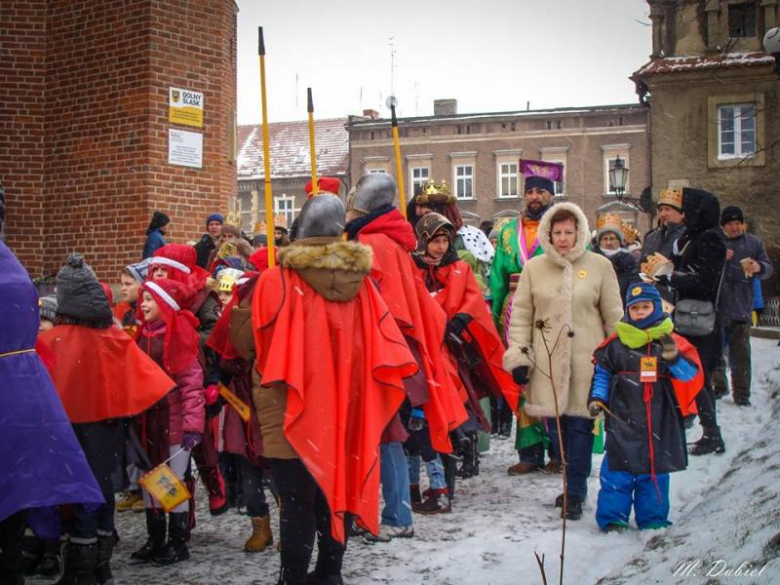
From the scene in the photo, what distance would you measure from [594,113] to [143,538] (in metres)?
45.0

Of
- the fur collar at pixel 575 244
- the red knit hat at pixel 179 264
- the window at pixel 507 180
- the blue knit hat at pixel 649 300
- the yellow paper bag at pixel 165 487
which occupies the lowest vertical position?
the yellow paper bag at pixel 165 487

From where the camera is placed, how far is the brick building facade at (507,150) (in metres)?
48.0

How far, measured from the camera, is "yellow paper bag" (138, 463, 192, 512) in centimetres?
520

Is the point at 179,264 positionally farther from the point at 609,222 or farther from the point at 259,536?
the point at 609,222

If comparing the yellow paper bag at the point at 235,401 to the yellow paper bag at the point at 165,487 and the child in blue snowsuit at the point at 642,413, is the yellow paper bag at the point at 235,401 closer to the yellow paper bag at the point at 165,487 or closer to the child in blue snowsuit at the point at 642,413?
the yellow paper bag at the point at 165,487

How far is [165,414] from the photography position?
5488mm

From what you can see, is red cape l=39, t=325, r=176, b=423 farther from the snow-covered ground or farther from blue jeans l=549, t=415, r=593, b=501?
blue jeans l=549, t=415, r=593, b=501

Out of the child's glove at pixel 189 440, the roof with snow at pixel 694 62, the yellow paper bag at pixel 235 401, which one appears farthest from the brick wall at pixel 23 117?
the roof with snow at pixel 694 62

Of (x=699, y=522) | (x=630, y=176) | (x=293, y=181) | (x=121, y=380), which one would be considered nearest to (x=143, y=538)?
(x=121, y=380)

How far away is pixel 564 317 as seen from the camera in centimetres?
656

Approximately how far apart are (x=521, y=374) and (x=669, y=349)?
1.03 meters

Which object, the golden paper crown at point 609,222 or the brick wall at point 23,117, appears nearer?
the golden paper crown at point 609,222

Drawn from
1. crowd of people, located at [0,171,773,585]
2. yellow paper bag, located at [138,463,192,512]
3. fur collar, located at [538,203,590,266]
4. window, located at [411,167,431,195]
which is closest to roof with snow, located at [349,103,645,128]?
window, located at [411,167,431,195]

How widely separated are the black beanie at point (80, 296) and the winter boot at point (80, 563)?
1.12m
